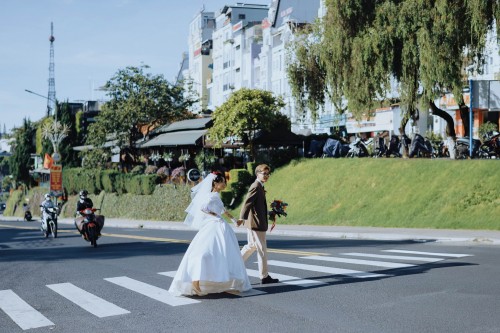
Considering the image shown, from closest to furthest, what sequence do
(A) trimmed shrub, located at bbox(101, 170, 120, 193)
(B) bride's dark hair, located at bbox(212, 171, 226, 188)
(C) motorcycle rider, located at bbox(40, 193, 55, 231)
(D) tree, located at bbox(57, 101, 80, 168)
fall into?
(B) bride's dark hair, located at bbox(212, 171, 226, 188) < (C) motorcycle rider, located at bbox(40, 193, 55, 231) < (A) trimmed shrub, located at bbox(101, 170, 120, 193) < (D) tree, located at bbox(57, 101, 80, 168)

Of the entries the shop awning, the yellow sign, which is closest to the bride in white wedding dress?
the shop awning

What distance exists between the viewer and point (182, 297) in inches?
401

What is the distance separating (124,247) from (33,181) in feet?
249

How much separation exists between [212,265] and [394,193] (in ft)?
64.4

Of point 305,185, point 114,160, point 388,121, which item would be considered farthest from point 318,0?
point 305,185

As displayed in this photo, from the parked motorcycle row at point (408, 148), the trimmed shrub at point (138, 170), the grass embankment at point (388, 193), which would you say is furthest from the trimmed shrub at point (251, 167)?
the trimmed shrub at point (138, 170)

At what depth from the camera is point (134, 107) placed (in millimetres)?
51656

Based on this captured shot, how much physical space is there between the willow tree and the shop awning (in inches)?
414

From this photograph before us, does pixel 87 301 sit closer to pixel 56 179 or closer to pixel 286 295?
pixel 286 295

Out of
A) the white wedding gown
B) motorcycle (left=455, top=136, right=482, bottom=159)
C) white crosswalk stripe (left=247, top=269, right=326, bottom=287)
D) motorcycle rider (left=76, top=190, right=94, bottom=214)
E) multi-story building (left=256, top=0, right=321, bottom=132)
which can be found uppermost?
multi-story building (left=256, top=0, right=321, bottom=132)

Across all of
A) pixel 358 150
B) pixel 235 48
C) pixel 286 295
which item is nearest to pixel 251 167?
pixel 358 150

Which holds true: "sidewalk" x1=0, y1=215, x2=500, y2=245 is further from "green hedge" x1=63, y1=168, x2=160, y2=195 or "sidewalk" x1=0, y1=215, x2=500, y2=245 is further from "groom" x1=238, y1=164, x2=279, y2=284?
"green hedge" x1=63, y1=168, x2=160, y2=195

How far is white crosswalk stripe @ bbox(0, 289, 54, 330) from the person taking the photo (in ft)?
28.3

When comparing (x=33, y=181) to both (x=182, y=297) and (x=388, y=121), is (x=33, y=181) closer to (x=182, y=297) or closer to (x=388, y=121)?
(x=388, y=121)
